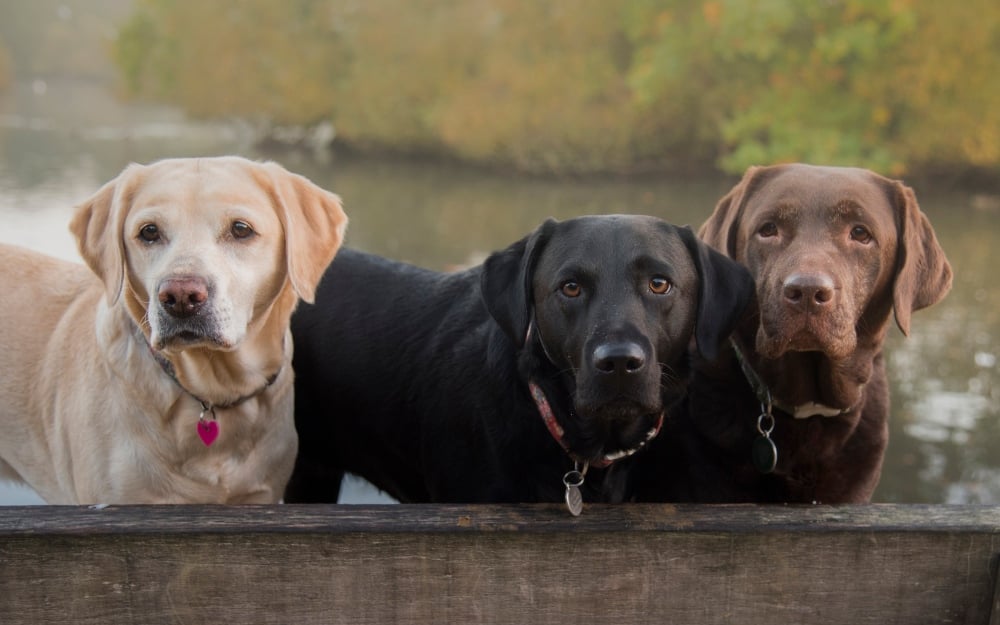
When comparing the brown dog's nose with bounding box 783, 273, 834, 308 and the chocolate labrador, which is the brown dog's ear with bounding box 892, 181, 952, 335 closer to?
the chocolate labrador

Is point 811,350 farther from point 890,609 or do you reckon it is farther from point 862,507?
point 890,609

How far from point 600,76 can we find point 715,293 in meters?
14.1

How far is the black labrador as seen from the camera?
2072 mm

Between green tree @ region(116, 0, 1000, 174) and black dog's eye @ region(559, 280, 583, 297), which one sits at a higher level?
green tree @ region(116, 0, 1000, 174)

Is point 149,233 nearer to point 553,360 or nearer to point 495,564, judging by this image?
point 553,360

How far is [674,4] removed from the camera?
14414 mm

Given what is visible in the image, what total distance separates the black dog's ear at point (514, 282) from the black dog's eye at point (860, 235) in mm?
781

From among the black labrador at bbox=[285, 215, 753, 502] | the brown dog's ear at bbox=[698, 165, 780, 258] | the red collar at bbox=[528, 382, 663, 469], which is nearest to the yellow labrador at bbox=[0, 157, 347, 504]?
the black labrador at bbox=[285, 215, 753, 502]

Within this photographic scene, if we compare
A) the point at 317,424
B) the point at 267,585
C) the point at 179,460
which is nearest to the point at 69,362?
the point at 179,460

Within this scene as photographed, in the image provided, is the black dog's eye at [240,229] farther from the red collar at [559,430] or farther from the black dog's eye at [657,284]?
the black dog's eye at [657,284]

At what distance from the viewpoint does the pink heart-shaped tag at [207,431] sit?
2334 mm

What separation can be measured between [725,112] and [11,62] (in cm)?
1313

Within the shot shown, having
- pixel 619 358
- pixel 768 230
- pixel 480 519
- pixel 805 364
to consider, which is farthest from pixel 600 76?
pixel 480 519

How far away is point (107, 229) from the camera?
2.26m
